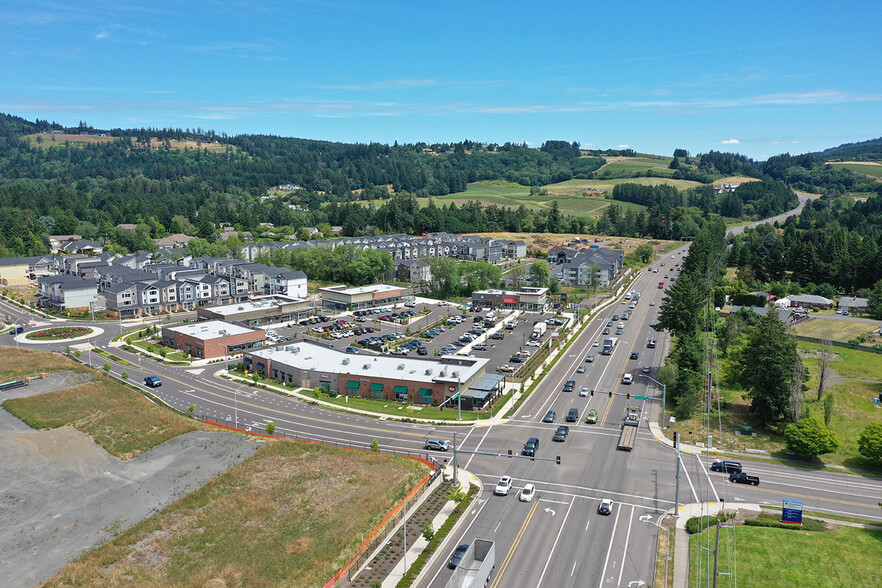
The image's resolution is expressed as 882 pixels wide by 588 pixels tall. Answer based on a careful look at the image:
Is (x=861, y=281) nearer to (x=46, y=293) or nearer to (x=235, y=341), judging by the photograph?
(x=235, y=341)

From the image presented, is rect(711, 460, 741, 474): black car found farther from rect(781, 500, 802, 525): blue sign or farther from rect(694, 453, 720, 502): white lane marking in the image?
rect(781, 500, 802, 525): blue sign

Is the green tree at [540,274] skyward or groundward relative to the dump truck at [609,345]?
skyward

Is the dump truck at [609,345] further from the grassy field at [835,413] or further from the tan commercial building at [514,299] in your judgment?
the tan commercial building at [514,299]

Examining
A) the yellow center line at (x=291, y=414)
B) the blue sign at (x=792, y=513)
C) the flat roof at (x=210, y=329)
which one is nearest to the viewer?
the blue sign at (x=792, y=513)

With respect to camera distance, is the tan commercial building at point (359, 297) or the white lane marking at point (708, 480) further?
the tan commercial building at point (359, 297)

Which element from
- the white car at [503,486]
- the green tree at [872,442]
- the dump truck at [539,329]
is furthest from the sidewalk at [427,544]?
the dump truck at [539,329]

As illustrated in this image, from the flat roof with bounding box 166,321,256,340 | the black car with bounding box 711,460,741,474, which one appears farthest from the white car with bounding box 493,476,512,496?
the flat roof with bounding box 166,321,256,340

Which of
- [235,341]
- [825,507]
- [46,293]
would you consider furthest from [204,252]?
[825,507]
